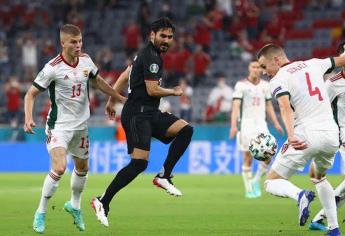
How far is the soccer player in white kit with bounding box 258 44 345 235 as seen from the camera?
400 inches

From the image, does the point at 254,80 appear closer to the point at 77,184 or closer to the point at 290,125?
the point at 77,184

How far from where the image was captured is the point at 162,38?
1174 cm

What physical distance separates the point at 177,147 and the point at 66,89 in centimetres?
165

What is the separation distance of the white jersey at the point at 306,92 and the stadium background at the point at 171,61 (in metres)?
6.87

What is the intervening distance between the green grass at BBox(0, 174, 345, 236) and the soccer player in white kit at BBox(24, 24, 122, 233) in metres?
0.63

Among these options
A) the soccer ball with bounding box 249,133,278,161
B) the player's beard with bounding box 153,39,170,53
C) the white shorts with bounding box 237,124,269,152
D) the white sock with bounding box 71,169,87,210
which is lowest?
the white shorts with bounding box 237,124,269,152

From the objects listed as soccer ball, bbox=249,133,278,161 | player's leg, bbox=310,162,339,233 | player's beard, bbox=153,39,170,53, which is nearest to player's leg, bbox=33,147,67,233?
player's beard, bbox=153,39,170,53

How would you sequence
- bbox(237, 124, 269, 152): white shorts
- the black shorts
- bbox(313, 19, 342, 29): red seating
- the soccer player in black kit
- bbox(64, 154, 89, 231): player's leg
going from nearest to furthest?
the soccer player in black kit, the black shorts, bbox(64, 154, 89, 231): player's leg, bbox(237, 124, 269, 152): white shorts, bbox(313, 19, 342, 29): red seating

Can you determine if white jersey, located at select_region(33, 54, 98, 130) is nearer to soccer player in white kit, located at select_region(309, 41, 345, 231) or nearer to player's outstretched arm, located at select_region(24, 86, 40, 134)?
player's outstretched arm, located at select_region(24, 86, 40, 134)

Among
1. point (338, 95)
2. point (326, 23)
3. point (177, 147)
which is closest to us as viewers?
point (338, 95)

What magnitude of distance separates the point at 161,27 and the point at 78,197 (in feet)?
8.11

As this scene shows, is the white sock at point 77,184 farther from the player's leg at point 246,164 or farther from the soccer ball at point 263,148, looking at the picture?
the player's leg at point 246,164

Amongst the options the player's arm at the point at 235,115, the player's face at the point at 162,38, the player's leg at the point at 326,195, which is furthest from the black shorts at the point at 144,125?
the player's arm at the point at 235,115

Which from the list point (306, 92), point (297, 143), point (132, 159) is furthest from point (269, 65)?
point (132, 159)
